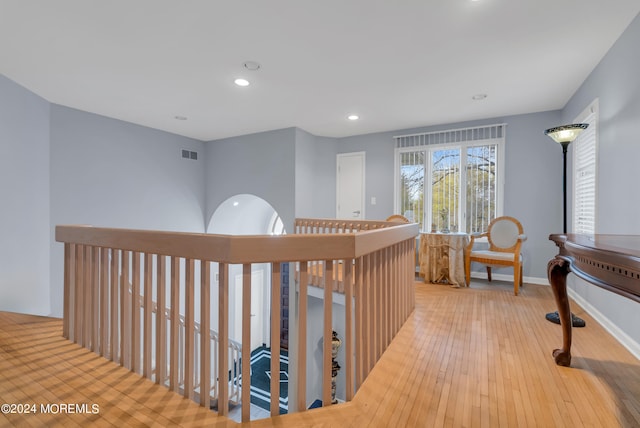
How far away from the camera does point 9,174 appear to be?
3105 millimetres

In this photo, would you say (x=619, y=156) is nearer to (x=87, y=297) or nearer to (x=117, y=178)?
(x=87, y=297)

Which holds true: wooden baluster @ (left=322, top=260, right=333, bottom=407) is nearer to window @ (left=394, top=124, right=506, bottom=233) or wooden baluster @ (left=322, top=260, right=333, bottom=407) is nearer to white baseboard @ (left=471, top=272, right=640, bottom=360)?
white baseboard @ (left=471, top=272, right=640, bottom=360)

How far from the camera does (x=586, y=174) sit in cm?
316

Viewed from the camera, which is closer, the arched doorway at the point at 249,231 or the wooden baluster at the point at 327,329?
the wooden baluster at the point at 327,329

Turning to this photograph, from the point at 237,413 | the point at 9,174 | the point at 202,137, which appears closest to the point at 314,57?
the point at 9,174

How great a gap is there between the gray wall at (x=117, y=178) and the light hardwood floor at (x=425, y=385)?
7.28 ft

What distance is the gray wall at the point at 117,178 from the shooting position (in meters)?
3.97

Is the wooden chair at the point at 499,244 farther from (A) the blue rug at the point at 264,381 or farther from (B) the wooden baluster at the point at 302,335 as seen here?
(A) the blue rug at the point at 264,381

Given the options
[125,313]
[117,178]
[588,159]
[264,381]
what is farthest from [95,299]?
[264,381]

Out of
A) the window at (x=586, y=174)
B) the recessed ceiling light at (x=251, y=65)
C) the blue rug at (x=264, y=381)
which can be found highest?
the recessed ceiling light at (x=251, y=65)

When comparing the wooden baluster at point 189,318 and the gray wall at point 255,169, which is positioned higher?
the gray wall at point 255,169

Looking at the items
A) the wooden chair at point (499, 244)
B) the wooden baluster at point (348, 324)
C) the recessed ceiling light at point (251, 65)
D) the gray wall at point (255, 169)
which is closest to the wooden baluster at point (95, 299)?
the wooden baluster at point (348, 324)

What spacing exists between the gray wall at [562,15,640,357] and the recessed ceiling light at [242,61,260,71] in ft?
9.86

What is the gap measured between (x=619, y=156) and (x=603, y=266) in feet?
6.06
